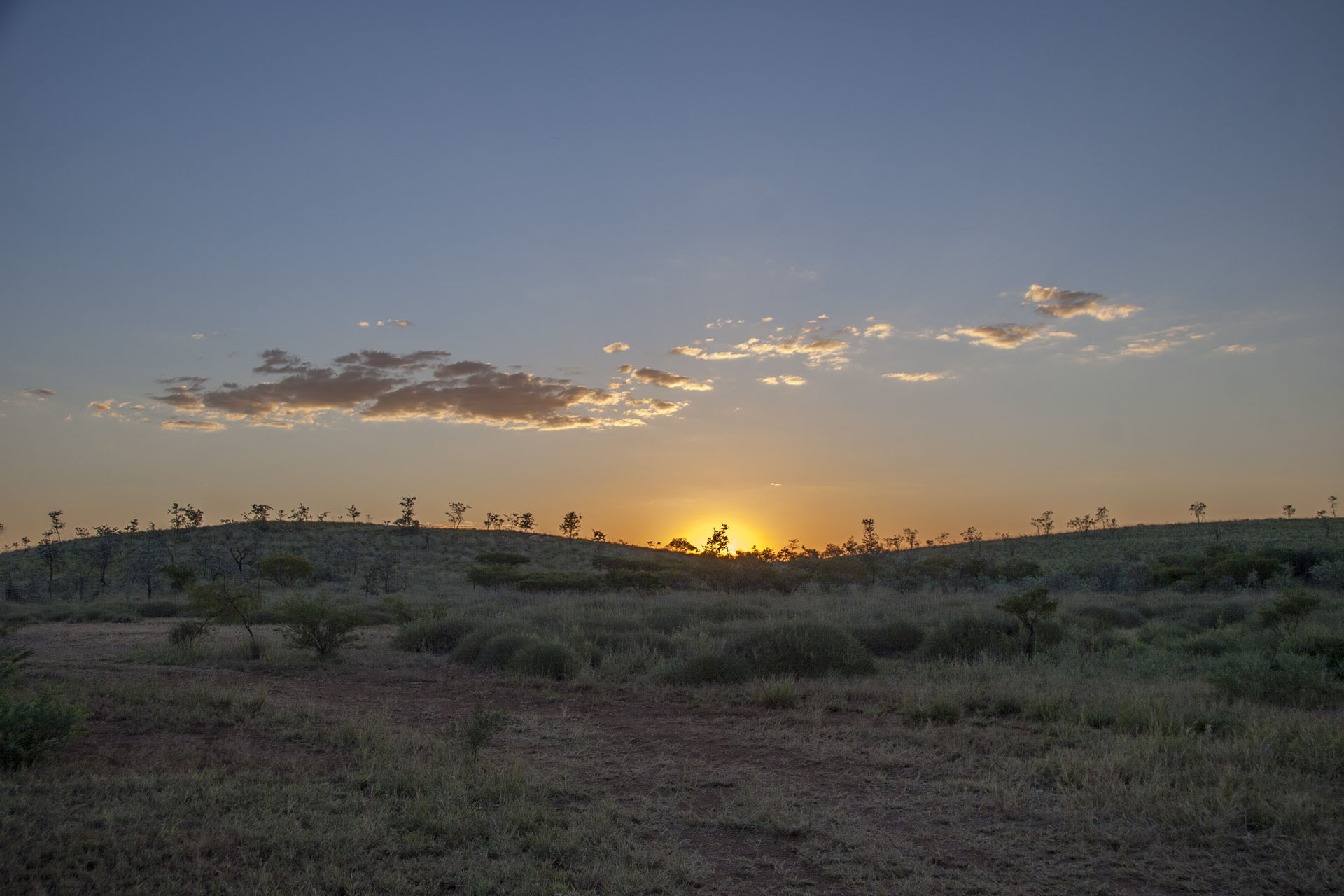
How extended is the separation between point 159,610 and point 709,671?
2502 cm

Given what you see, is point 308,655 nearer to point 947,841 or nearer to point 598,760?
point 598,760

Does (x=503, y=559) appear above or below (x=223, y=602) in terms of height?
below

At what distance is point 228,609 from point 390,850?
14038 mm

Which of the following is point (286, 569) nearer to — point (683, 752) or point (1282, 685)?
point (683, 752)

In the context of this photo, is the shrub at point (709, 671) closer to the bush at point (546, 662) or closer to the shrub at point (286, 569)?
the bush at point (546, 662)

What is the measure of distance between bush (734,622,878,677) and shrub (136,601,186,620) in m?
24.1

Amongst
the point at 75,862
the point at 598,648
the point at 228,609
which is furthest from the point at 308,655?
the point at 75,862

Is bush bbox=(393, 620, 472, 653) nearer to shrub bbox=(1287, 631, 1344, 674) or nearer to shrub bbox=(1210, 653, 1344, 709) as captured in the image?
shrub bbox=(1210, 653, 1344, 709)

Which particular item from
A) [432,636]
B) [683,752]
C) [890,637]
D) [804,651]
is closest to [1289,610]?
[890,637]

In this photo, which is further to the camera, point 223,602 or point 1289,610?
point 223,602

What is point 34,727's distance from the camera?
7.39 meters

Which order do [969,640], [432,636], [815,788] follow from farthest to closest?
[432,636]
[969,640]
[815,788]

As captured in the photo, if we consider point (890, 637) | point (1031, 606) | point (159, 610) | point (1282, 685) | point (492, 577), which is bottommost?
point (159, 610)

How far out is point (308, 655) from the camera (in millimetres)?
16250
